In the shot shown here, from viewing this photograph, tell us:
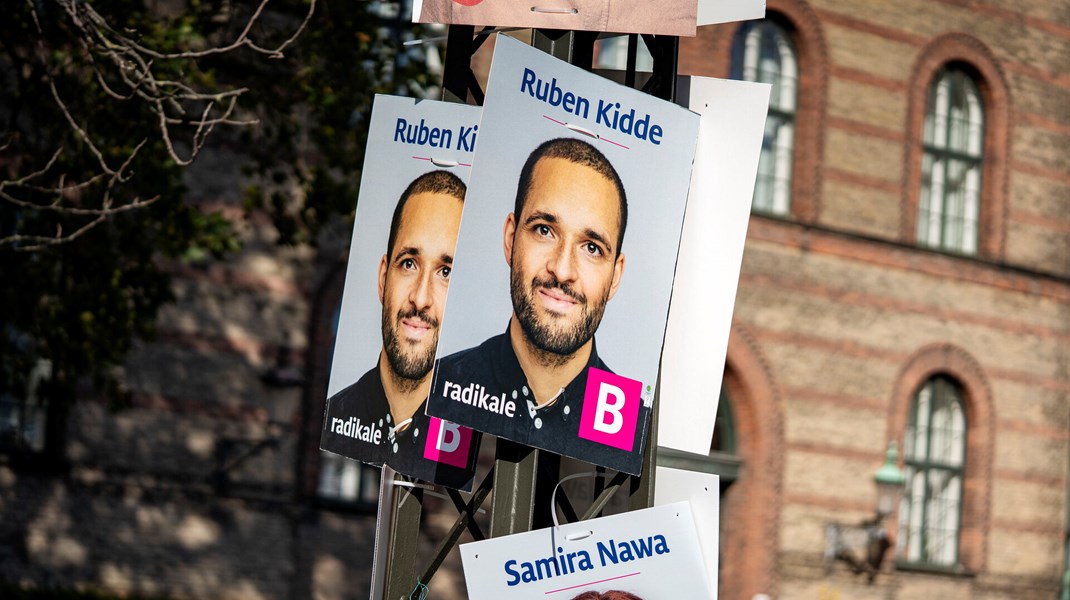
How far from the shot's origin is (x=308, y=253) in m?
16.0

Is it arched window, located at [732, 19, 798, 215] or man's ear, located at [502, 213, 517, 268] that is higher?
arched window, located at [732, 19, 798, 215]

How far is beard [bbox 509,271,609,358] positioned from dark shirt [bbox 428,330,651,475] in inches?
2.6

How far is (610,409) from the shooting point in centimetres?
485

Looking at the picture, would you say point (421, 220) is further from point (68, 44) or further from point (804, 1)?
point (804, 1)

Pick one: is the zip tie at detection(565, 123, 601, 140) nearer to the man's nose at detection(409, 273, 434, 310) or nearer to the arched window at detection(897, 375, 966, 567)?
the man's nose at detection(409, 273, 434, 310)

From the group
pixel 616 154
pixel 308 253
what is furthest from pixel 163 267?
pixel 616 154

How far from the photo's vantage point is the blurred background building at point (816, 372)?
15297 millimetres

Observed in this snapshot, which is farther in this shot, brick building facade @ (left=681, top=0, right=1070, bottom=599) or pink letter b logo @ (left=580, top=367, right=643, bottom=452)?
brick building facade @ (left=681, top=0, right=1070, bottom=599)

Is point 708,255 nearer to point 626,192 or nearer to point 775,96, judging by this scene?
point 626,192

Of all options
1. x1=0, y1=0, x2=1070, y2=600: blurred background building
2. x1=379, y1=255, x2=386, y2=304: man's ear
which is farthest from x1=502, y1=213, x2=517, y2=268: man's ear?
x1=0, y1=0, x2=1070, y2=600: blurred background building

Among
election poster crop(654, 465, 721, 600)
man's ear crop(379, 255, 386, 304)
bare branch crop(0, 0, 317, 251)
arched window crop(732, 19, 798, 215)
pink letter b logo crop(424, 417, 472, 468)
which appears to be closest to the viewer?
election poster crop(654, 465, 721, 600)

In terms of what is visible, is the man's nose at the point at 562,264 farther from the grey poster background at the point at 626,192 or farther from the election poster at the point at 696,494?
the election poster at the point at 696,494

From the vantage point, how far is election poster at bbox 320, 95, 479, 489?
17.9 feet

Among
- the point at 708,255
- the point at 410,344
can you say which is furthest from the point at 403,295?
the point at 708,255
